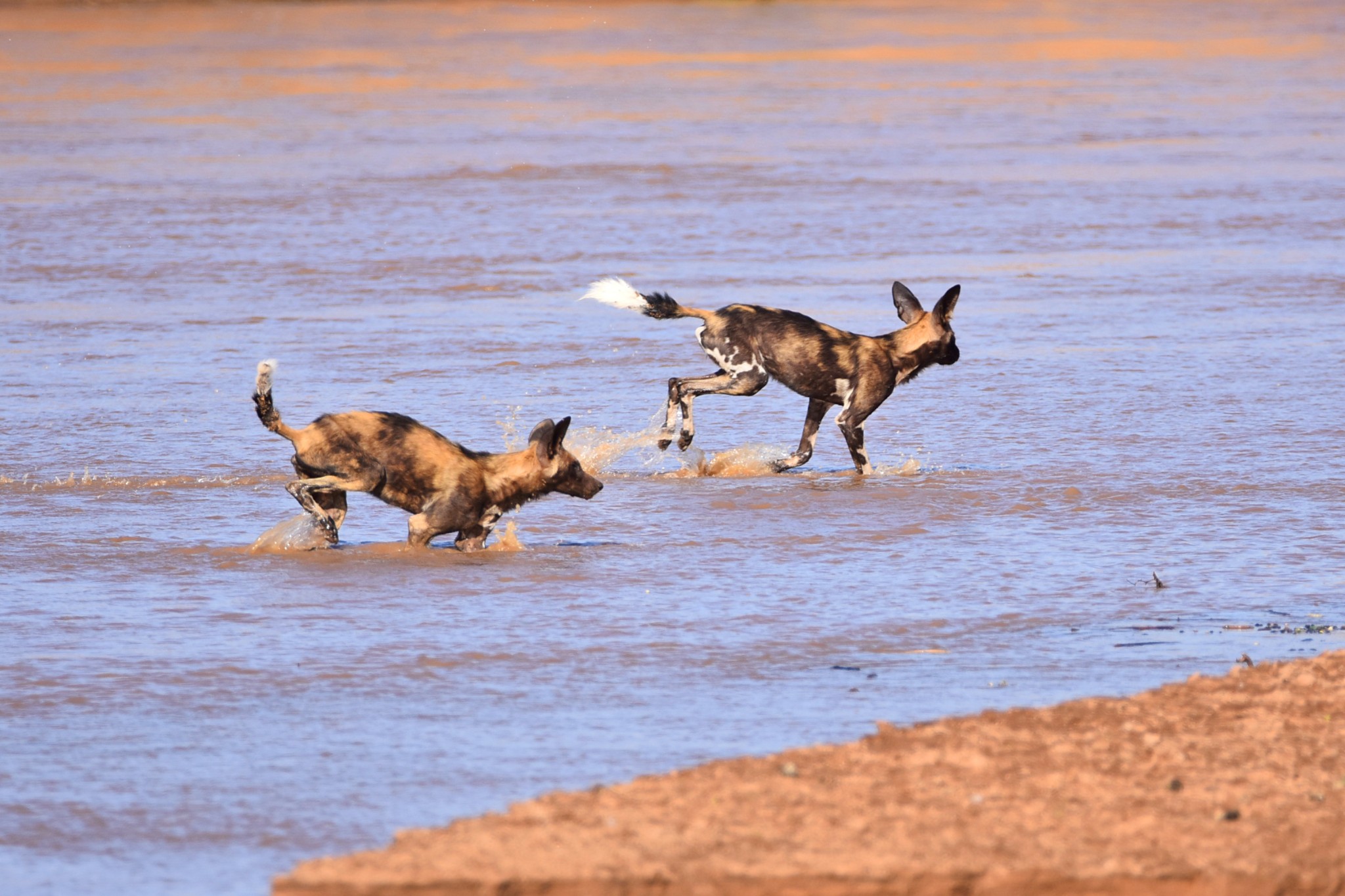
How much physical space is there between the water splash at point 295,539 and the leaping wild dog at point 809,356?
7.99 feet

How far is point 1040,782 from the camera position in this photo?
222 inches

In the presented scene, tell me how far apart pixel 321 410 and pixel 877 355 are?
3170mm

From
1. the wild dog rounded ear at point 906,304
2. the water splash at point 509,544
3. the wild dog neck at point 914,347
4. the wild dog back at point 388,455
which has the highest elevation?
the wild dog rounded ear at point 906,304

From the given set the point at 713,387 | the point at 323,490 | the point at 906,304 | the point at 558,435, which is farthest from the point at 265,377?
the point at 906,304

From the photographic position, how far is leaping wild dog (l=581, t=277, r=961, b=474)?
436 inches

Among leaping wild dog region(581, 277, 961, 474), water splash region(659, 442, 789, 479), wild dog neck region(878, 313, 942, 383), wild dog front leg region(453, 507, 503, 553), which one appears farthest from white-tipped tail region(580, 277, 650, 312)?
wild dog front leg region(453, 507, 503, 553)

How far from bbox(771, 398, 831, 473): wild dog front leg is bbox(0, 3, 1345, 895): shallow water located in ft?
0.42

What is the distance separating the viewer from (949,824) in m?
5.32

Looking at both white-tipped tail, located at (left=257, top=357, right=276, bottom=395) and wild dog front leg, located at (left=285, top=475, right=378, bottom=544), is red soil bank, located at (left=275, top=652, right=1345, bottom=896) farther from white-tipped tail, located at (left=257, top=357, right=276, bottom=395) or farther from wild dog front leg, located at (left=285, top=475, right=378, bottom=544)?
white-tipped tail, located at (left=257, top=357, right=276, bottom=395)

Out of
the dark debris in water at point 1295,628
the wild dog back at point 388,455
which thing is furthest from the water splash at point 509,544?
the dark debris in water at point 1295,628

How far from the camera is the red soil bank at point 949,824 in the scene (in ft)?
16.4

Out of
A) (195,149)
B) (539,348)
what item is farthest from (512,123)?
(539,348)

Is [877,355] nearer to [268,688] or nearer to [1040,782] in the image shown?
[268,688]

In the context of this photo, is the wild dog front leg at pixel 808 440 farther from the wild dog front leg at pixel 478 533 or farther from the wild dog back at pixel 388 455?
the wild dog back at pixel 388 455
